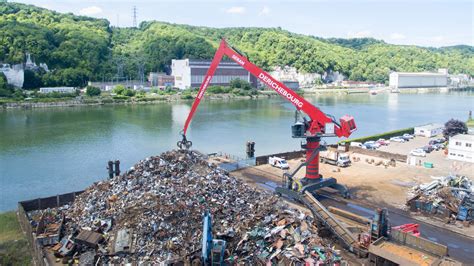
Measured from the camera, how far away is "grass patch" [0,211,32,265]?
10.8 meters

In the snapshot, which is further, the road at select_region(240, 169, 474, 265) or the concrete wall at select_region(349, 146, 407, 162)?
the concrete wall at select_region(349, 146, 407, 162)

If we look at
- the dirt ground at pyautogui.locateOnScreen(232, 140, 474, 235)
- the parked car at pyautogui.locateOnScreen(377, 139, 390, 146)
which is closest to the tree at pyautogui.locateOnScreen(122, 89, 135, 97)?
the parked car at pyautogui.locateOnScreen(377, 139, 390, 146)

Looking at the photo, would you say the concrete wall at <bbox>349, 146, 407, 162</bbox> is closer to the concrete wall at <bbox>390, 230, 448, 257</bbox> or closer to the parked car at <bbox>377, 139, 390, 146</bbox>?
the parked car at <bbox>377, 139, 390, 146</bbox>

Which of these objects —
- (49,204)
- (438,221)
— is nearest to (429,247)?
(438,221)

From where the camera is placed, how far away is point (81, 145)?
101ft

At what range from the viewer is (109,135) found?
1380 inches

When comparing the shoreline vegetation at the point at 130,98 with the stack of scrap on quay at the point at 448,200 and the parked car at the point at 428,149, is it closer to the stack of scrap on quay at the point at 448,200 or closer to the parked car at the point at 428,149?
the parked car at the point at 428,149

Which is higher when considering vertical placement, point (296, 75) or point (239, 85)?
point (296, 75)

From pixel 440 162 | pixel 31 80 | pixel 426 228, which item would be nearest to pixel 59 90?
pixel 31 80

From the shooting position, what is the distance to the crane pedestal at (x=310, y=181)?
48.1ft

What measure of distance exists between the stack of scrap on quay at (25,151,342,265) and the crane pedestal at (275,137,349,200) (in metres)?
2.89

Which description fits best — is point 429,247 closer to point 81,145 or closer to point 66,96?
point 81,145

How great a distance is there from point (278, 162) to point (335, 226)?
8549 mm

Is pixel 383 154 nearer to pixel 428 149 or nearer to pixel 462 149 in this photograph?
pixel 462 149
